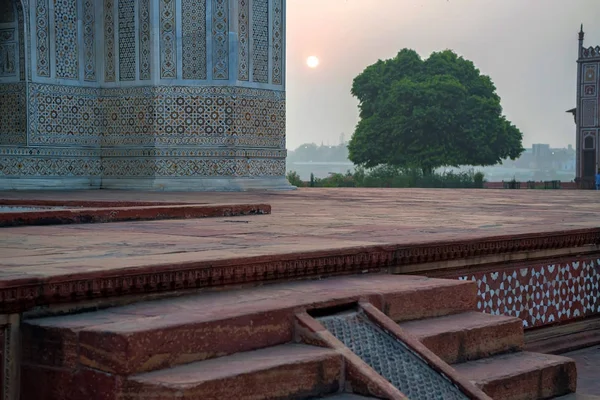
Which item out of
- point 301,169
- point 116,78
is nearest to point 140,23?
point 116,78

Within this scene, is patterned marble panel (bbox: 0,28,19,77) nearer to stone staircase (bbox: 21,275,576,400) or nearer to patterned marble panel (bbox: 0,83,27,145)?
patterned marble panel (bbox: 0,83,27,145)

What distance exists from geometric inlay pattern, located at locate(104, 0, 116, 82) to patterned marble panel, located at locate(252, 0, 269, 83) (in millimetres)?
1316

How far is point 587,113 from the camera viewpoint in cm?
2631

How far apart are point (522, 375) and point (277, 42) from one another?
→ 7.14 metres

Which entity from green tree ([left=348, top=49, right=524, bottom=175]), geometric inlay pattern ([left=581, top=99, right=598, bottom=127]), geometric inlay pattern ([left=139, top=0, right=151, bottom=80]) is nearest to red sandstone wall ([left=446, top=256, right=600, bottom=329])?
geometric inlay pattern ([left=139, top=0, right=151, bottom=80])

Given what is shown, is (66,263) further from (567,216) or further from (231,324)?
(567,216)

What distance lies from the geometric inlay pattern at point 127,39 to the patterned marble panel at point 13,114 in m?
0.97

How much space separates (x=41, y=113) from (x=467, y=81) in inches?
831

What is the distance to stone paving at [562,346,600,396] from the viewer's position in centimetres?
263

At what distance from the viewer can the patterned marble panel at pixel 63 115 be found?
816 centimetres

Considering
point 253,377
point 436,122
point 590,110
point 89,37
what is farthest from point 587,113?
point 253,377

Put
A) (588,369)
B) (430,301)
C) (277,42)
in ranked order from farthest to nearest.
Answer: (277,42)
(588,369)
(430,301)

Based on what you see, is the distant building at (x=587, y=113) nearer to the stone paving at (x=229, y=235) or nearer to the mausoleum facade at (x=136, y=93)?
the mausoleum facade at (x=136, y=93)

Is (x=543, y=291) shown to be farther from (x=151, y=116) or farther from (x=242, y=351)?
(x=151, y=116)
